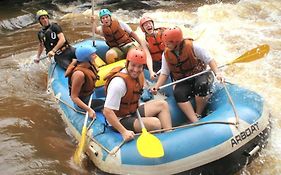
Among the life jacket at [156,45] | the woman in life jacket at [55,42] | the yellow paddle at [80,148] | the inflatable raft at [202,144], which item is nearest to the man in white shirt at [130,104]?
the inflatable raft at [202,144]

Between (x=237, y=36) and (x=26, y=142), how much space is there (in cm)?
520

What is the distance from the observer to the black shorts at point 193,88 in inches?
158

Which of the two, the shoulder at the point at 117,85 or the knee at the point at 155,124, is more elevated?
the shoulder at the point at 117,85

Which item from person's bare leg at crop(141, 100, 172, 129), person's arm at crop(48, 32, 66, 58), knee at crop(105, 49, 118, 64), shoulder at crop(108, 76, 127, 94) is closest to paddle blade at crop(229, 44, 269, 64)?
person's bare leg at crop(141, 100, 172, 129)

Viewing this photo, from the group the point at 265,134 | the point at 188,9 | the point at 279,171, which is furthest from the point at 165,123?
the point at 188,9

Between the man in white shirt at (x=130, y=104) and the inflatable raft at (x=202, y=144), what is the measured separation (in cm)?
15

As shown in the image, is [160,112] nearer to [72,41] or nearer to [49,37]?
[49,37]

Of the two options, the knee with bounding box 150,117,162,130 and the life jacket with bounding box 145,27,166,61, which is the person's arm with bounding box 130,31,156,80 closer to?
the life jacket with bounding box 145,27,166,61

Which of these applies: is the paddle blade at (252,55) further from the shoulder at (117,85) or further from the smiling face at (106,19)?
the smiling face at (106,19)

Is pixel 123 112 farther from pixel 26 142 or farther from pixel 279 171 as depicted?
pixel 279 171

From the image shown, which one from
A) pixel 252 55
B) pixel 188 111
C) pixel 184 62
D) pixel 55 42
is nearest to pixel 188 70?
pixel 184 62

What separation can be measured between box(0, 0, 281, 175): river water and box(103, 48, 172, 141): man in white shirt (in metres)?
0.56

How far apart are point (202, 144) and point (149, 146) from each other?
1.54ft

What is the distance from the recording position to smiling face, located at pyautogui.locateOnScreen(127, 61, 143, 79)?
3.46 m
